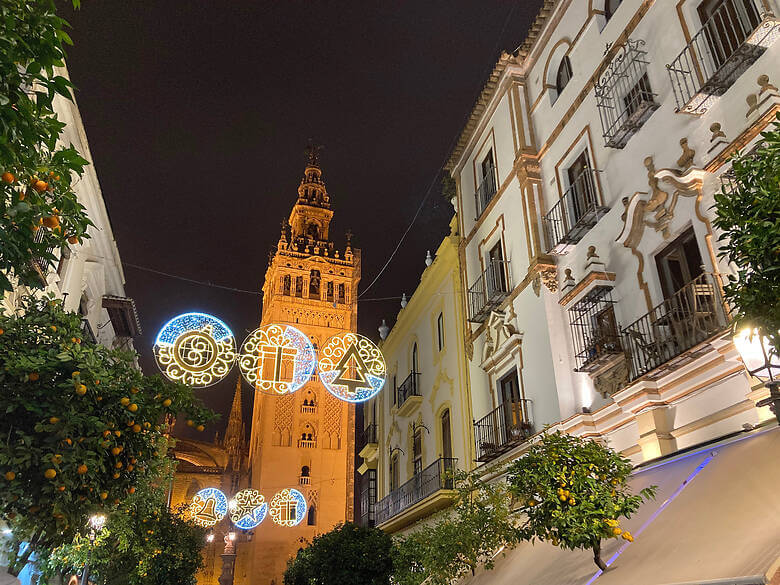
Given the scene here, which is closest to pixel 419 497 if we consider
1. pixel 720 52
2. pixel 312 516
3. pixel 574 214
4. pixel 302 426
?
pixel 574 214

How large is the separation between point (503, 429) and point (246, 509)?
71.9 feet

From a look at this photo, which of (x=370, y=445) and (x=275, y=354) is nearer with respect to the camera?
(x=275, y=354)

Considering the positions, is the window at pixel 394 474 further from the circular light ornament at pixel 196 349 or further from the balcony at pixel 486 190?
the circular light ornament at pixel 196 349

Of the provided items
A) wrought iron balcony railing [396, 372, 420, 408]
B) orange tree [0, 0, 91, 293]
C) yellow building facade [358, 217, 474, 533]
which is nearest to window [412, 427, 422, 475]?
yellow building facade [358, 217, 474, 533]

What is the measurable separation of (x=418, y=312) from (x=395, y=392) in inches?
137

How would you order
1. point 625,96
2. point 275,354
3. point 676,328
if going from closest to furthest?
point 676,328, point 625,96, point 275,354

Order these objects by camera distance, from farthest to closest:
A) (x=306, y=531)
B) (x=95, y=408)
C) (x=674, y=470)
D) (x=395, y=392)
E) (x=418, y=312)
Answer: (x=306, y=531) → (x=395, y=392) → (x=418, y=312) → (x=674, y=470) → (x=95, y=408)

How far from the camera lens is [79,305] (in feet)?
56.0

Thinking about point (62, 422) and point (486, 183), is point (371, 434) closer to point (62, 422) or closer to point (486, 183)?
point (486, 183)

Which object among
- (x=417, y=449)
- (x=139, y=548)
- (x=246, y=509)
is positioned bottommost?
(x=139, y=548)

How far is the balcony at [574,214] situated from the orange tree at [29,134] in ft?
27.7

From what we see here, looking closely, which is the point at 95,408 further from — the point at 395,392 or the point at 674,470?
the point at 395,392

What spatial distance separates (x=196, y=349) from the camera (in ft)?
36.4

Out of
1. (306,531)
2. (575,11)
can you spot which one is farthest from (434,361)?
(306,531)
